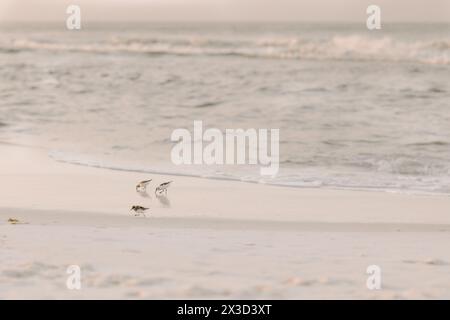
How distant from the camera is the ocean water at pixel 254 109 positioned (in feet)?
35.3

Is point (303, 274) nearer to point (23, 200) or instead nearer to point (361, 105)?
point (23, 200)

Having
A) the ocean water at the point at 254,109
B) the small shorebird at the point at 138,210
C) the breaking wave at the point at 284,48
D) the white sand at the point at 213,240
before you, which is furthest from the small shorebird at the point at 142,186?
the breaking wave at the point at 284,48

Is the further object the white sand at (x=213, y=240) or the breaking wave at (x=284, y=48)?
the breaking wave at (x=284, y=48)

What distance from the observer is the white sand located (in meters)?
4.82

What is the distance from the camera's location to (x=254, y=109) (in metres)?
17.2

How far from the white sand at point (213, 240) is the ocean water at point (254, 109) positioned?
3.62ft

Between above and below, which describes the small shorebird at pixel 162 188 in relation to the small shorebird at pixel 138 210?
above

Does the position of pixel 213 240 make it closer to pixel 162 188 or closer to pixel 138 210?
pixel 138 210

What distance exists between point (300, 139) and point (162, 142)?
239 cm

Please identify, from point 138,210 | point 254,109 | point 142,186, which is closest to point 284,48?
point 254,109

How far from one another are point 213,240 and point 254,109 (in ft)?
36.4

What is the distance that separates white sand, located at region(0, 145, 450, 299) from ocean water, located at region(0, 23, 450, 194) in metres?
1.10

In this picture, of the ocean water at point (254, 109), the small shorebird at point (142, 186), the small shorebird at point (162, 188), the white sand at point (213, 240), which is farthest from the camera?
the ocean water at point (254, 109)

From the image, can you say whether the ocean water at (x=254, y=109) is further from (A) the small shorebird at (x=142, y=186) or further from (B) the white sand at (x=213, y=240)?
(A) the small shorebird at (x=142, y=186)
